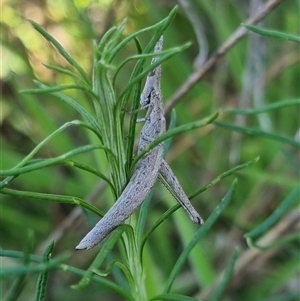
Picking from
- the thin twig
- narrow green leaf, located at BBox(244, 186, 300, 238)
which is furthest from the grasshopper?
the thin twig

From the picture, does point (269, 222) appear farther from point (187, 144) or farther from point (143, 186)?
point (187, 144)

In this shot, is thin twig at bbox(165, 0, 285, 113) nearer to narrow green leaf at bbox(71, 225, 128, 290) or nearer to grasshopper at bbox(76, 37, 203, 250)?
grasshopper at bbox(76, 37, 203, 250)

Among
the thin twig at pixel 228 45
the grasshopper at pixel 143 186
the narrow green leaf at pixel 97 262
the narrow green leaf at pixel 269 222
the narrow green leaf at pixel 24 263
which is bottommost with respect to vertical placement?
the narrow green leaf at pixel 97 262

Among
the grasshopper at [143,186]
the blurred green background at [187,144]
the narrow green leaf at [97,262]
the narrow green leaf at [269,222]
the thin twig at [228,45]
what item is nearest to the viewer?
the narrow green leaf at [97,262]

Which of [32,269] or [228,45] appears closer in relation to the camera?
[32,269]

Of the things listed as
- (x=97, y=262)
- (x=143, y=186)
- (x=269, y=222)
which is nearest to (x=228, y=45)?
(x=269, y=222)

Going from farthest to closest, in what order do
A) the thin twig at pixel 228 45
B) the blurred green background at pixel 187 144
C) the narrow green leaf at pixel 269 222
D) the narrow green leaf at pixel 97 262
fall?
the blurred green background at pixel 187 144, the thin twig at pixel 228 45, the narrow green leaf at pixel 269 222, the narrow green leaf at pixel 97 262

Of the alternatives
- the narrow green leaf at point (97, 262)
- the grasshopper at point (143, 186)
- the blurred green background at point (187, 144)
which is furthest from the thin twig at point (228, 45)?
the narrow green leaf at point (97, 262)

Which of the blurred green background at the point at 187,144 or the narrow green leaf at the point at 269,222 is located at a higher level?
the blurred green background at the point at 187,144

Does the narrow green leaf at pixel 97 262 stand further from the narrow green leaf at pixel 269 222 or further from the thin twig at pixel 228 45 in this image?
the thin twig at pixel 228 45

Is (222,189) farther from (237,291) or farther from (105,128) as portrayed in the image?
(105,128)
